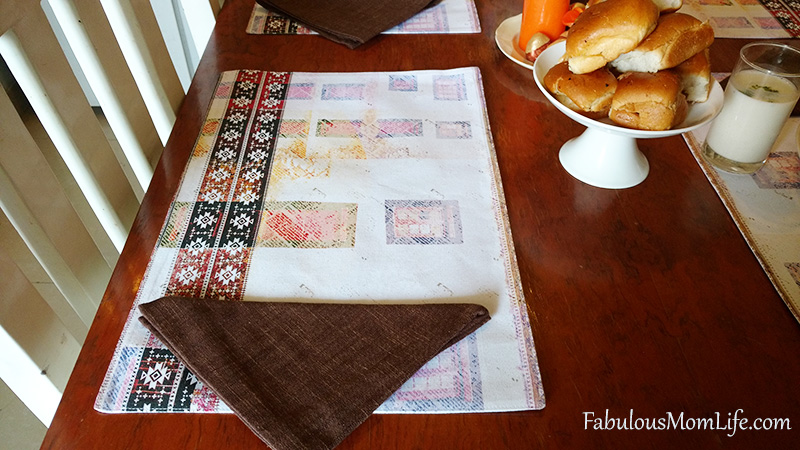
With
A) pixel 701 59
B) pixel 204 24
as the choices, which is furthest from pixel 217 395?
pixel 204 24

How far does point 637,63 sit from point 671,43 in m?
0.05

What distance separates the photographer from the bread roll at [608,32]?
2.45ft

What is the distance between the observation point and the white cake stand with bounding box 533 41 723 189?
2.67 ft

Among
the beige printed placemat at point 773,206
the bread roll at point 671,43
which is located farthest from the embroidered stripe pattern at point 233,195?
the beige printed placemat at point 773,206

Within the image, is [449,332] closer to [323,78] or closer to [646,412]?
[646,412]

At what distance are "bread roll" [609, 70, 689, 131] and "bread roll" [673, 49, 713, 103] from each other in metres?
0.04

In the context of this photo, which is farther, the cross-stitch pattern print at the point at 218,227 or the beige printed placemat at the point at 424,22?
the beige printed placemat at the point at 424,22

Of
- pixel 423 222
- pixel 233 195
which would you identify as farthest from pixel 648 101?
pixel 233 195

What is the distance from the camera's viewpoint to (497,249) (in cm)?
76

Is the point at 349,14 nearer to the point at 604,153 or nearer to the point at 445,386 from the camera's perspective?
the point at 604,153

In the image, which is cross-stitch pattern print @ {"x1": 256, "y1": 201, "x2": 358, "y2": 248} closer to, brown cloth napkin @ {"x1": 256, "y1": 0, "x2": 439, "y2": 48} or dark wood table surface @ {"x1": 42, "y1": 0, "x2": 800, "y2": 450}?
dark wood table surface @ {"x1": 42, "y1": 0, "x2": 800, "y2": 450}

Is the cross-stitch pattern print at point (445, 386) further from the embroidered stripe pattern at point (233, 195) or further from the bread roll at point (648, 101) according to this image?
the bread roll at point (648, 101)

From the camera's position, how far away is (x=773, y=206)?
0.82 metres

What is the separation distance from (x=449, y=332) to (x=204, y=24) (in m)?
0.93
